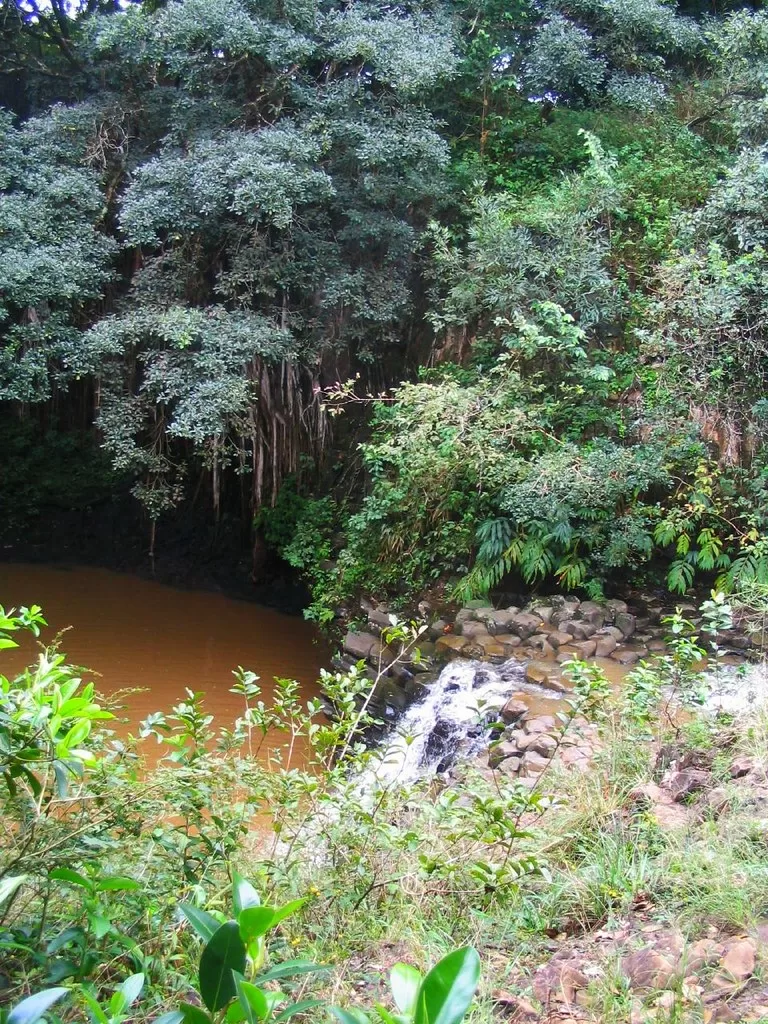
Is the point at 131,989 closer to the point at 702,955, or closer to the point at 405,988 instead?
the point at 405,988

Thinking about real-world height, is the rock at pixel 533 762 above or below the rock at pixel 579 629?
below

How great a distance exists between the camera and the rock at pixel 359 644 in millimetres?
6418

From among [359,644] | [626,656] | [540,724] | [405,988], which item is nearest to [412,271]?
[359,644]

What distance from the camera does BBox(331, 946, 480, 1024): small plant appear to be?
1003mm

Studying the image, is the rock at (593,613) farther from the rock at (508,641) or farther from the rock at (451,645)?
the rock at (451,645)

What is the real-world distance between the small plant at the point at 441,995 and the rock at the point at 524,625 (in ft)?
16.5

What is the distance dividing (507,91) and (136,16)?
396cm

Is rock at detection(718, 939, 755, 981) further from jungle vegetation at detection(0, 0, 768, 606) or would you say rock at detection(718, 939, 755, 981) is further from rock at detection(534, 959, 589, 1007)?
jungle vegetation at detection(0, 0, 768, 606)

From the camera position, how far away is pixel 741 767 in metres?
3.06

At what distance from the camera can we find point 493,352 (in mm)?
7422

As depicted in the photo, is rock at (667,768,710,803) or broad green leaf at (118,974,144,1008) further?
rock at (667,768,710,803)

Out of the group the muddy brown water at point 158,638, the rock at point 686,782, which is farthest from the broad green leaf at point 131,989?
the muddy brown water at point 158,638

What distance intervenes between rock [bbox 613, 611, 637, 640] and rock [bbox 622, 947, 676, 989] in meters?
4.01

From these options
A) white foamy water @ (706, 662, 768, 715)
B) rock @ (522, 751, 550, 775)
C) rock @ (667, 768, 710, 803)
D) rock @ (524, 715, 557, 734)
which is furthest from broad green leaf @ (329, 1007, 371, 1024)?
rock @ (524, 715, 557, 734)
